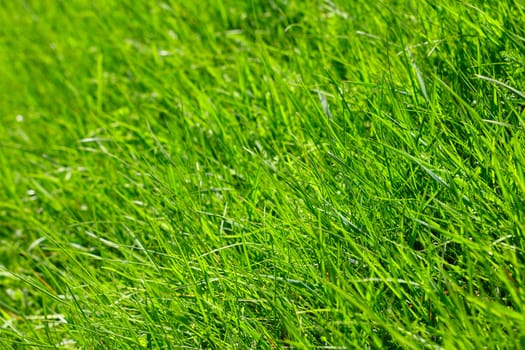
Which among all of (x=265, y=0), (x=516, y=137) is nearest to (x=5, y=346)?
(x=516, y=137)

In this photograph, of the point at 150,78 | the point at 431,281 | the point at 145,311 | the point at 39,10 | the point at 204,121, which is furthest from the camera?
the point at 39,10

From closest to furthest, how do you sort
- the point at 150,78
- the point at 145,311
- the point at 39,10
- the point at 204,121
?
the point at 145,311, the point at 204,121, the point at 150,78, the point at 39,10

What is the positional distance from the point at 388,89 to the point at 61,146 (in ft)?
5.96

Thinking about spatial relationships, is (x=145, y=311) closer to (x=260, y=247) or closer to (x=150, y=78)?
(x=260, y=247)

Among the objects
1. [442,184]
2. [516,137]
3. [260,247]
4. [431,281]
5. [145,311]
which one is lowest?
[145,311]

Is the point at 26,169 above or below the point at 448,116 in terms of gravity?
below

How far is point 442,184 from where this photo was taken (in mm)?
1858

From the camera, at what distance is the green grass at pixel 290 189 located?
1.77 meters

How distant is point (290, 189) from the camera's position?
221 centimetres

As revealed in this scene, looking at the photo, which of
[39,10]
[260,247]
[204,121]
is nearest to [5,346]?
[260,247]

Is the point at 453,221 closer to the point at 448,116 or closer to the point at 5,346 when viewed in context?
the point at 448,116

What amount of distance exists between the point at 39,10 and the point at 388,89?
318cm

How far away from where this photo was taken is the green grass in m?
1.77

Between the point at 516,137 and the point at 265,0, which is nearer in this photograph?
the point at 516,137
